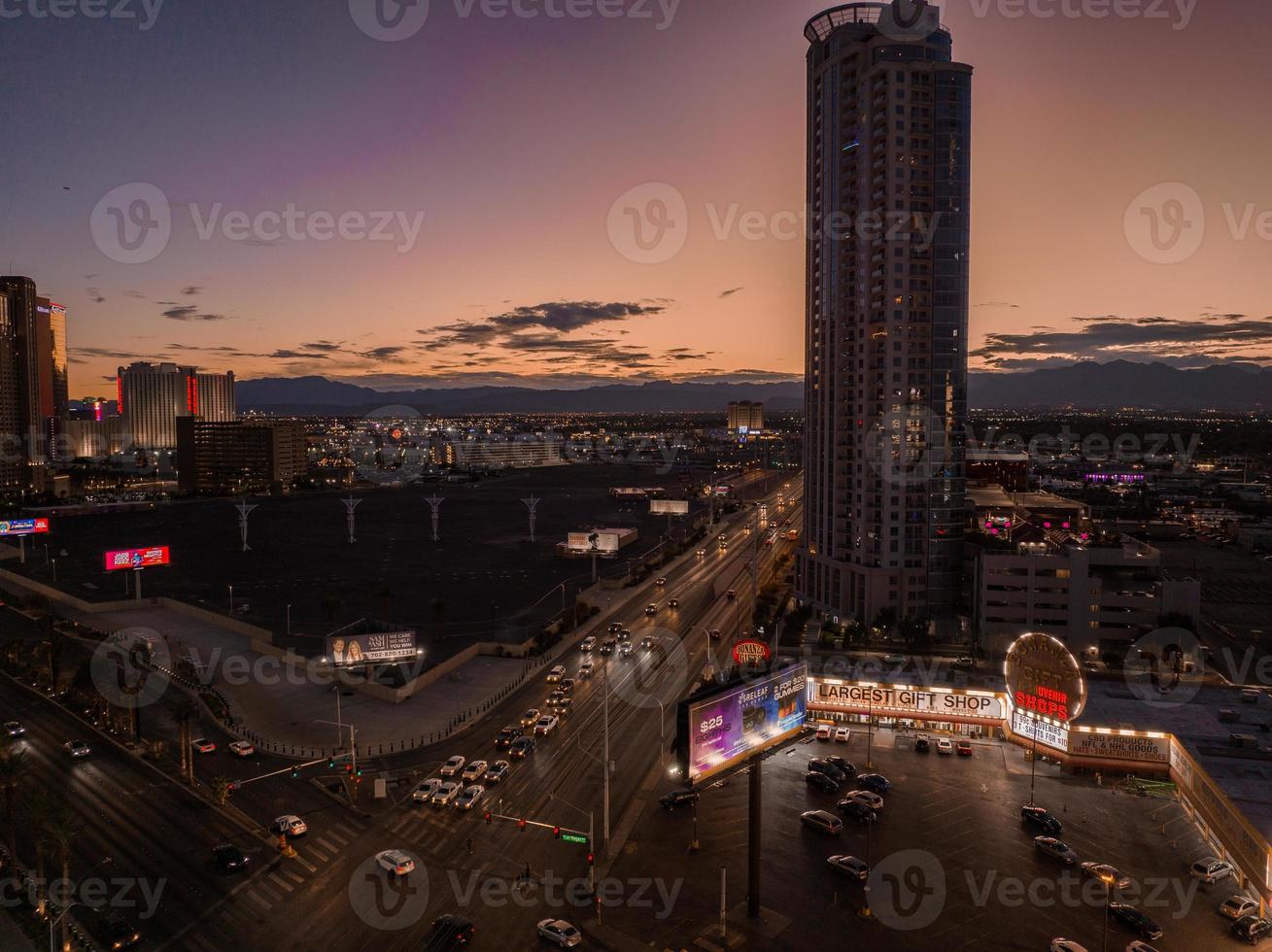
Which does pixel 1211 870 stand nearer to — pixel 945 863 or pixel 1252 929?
pixel 1252 929

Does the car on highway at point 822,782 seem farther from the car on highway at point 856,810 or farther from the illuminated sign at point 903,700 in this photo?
the illuminated sign at point 903,700

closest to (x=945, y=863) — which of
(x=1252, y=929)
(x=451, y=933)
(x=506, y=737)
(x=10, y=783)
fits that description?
(x=1252, y=929)

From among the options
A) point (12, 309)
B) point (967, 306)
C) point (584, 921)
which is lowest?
point (584, 921)

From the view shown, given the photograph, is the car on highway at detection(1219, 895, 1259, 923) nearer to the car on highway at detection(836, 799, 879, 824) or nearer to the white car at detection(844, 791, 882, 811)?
the car on highway at detection(836, 799, 879, 824)

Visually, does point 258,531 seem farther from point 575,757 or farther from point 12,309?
point 12,309

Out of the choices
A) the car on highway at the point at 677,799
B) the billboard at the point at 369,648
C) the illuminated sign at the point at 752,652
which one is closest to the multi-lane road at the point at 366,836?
the car on highway at the point at 677,799

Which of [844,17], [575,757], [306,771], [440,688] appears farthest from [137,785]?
[844,17]

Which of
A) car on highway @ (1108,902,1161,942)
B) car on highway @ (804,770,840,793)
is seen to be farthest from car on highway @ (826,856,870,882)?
car on highway @ (1108,902,1161,942)
